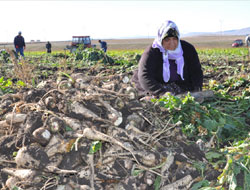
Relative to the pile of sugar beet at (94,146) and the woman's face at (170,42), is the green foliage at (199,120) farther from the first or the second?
the woman's face at (170,42)

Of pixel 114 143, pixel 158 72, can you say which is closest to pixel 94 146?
pixel 114 143

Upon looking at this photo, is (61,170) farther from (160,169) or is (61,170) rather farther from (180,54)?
(180,54)

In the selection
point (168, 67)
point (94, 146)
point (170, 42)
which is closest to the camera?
point (94, 146)

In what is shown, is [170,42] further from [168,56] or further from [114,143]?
[114,143]

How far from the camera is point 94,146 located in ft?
6.44

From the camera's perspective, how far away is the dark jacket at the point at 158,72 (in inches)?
138

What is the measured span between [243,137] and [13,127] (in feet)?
6.73

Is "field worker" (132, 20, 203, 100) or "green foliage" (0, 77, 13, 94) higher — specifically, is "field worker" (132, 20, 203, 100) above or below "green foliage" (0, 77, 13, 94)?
above

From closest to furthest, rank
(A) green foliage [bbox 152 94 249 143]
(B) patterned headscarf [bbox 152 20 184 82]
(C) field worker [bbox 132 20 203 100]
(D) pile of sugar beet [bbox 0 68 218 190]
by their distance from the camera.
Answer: (D) pile of sugar beet [bbox 0 68 218 190] → (A) green foliage [bbox 152 94 249 143] → (C) field worker [bbox 132 20 203 100] → (B) patterned headscarf [bbox 152 20 184 82]

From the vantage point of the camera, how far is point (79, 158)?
Result: 2004 millimetres

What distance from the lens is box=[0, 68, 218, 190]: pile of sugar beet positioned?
6.32 ft

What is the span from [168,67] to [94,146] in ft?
6.57

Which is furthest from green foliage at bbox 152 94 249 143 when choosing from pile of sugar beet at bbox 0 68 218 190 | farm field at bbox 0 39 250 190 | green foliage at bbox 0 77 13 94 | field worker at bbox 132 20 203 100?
green foliage at bbox 0 77 13 94

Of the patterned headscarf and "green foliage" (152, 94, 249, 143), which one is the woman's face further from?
"green foliage" (152, 94, 249, 143)
